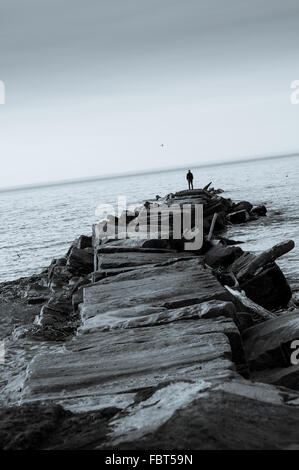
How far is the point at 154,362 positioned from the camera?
3.34m

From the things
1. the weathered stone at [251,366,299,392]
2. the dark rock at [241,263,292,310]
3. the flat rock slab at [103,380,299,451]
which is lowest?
the dark rock at [241,263,292,310]

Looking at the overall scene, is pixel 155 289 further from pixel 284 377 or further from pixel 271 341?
pixel 284 377

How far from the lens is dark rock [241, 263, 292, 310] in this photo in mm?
7203

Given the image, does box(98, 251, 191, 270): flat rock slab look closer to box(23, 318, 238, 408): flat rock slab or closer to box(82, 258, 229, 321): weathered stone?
box(82, 258, 229, 321): weathered stone

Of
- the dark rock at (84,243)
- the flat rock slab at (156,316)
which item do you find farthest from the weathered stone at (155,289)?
the dark rock at (84,243)

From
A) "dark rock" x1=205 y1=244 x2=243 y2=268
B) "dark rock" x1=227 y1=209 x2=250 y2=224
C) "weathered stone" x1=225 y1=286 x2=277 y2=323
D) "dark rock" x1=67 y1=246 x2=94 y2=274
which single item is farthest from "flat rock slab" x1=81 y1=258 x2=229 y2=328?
"dark rock" x1=227 y1=209 x2=250 y2=224

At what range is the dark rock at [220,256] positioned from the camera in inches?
322

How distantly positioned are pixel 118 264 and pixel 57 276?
292 centimetres

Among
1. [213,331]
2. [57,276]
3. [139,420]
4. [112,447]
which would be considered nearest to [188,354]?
[213,331]

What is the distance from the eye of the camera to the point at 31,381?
326 centimetres

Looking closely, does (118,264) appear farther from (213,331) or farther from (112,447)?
(112,447)

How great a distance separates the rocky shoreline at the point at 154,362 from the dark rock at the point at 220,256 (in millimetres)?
628

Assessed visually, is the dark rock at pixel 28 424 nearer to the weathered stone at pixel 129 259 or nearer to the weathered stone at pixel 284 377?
the weathered stone at pixel 284 377
